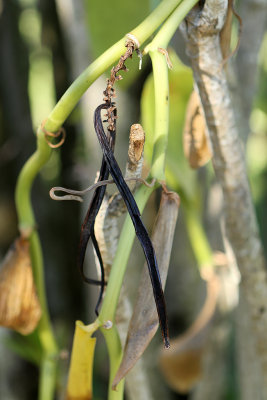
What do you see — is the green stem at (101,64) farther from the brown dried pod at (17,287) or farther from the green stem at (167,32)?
the brown dried pod at (17,287)

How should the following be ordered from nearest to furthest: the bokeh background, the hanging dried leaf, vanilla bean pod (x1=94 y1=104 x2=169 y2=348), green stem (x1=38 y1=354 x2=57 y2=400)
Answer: vanilla bean pod (x1=94 y1=104 x2=169 y2=348), the hanging dried leaf, green stem (x1=38 y1=354 x2=57 y2=400), the bokeh background

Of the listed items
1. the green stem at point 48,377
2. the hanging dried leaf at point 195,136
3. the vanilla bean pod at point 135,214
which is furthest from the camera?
the green stem at point 48,377

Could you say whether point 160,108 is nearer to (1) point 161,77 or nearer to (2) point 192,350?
(1) point 161,77

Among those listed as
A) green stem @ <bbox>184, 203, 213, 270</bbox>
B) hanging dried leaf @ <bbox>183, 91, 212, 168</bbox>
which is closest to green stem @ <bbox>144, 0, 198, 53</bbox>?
hanging dried leaf @ <bbox>183, 91, 212, 168</bbox>

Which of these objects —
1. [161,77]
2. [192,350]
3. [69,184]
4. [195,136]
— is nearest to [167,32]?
[161,77]

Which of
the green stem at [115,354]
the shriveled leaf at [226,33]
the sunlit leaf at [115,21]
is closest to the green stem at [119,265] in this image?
the green stem at [115,354]

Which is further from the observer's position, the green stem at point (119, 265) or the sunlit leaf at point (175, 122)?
the sunlit leaf at point (175, 122)

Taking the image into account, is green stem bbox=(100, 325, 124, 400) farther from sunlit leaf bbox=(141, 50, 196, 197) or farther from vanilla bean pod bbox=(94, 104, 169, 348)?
sunlit leaf bbox=(141, 50, 196, 197)
